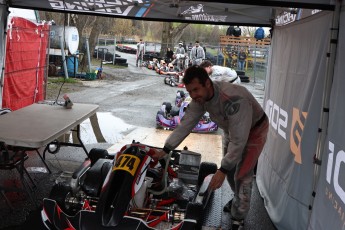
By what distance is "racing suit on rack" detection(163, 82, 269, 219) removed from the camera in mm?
3494

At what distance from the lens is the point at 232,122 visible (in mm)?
3518

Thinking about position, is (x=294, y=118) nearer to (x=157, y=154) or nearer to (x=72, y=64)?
(x=157, y=154)

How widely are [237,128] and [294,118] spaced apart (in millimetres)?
1232

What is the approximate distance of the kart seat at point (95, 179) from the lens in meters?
3.91

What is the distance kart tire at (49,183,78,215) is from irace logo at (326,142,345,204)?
2.28m

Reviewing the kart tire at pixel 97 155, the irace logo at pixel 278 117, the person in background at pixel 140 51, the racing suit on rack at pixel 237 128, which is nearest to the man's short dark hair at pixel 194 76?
the racing suit on rack at pixel 237 128

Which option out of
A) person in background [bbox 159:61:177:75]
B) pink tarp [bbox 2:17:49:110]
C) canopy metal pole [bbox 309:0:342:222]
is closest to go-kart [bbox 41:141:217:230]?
canopy metal pole [bbox 309:0:342:222]

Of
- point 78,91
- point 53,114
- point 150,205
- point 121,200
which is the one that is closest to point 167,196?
point 150,205

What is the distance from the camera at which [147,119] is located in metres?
10.6

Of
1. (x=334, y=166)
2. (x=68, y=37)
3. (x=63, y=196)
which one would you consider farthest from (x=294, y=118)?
(x=68, y=37)

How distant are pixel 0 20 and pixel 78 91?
9.43 metres

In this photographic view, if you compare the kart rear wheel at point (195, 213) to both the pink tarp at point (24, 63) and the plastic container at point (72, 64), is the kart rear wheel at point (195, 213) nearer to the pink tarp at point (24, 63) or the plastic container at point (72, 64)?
the pink tarp at point (24, 63)

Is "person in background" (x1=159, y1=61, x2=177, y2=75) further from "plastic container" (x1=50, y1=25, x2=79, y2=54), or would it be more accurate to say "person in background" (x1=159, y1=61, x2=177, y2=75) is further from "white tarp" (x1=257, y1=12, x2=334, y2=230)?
"white tarp" (x1=257, y1=12, x2=334, y2=230)

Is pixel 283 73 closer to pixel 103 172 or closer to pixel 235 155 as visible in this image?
pixel 235 155
